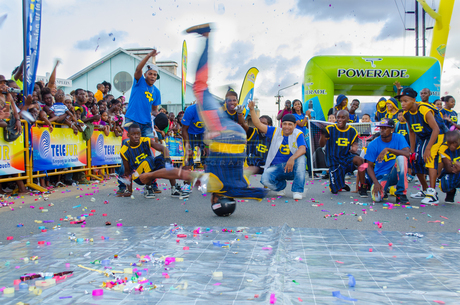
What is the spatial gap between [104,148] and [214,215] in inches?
212

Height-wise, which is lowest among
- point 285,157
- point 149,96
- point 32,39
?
point 285,157

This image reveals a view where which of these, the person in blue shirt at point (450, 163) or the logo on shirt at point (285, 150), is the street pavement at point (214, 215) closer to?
the person in blue shirt at point (450, 163)

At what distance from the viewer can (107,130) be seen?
8.70 metres

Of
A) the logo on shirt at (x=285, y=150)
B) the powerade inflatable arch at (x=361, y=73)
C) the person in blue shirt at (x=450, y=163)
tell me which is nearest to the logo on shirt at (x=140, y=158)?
the logo on shirt at (x=285, y=150)

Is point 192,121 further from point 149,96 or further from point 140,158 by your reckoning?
point 140,158

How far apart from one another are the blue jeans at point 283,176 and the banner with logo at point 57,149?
Answer: 400 cm

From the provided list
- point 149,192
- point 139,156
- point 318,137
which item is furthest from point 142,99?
point 318,137

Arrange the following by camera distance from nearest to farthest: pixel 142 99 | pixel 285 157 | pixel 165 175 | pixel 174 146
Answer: pixel 165 175, pixel 142 99, pixel 285 157, pixel 174 146

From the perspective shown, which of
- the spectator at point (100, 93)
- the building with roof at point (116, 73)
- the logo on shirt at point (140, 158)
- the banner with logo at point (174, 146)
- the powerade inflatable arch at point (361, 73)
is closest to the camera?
the logo on shirt at point (140, 158)

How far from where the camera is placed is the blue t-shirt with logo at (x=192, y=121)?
5969 mm

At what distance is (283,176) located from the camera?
233 inches

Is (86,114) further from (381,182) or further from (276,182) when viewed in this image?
(381,182)

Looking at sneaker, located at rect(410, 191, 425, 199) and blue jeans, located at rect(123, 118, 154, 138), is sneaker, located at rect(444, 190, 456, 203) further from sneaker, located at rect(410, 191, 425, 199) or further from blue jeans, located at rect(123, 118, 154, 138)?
blue jeans, located at rect(123, 118, 154, 138)

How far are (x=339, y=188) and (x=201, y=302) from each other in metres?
4.84
